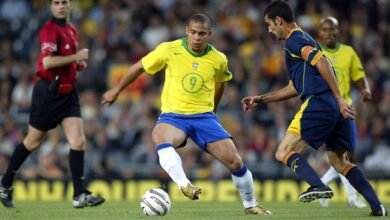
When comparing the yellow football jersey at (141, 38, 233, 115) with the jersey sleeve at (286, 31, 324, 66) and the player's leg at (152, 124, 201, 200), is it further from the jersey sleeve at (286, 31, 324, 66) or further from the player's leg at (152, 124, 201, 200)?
the jersey sleeve at (286, 31, 324, 66)

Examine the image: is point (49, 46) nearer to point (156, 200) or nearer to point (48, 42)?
point (48, 42)

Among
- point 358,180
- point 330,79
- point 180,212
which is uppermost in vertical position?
point 330,79

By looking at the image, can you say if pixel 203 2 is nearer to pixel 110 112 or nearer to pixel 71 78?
pixel 110 112

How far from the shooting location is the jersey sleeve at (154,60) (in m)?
10.5

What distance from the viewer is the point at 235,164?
10.3 meters

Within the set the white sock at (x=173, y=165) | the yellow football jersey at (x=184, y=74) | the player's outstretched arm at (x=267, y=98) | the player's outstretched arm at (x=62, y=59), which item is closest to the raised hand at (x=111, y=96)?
the yellow football jersey at (x=184, y=74)

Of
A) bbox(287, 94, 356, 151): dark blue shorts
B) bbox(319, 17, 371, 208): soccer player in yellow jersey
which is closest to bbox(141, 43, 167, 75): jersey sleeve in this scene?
bbox(287, 94, 356, 151): dark blue shorts

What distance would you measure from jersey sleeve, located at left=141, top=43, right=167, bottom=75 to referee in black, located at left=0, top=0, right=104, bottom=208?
4.29 ft

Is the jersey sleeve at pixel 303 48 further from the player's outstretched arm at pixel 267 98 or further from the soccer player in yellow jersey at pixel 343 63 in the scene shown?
the soccer player in yellow jersey at pixel 343 63

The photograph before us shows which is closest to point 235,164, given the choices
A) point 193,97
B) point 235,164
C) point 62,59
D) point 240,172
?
point 235,164

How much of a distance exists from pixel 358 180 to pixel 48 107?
3.81m

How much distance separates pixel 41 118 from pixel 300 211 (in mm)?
3175

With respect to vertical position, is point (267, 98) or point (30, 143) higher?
point (267, 98)

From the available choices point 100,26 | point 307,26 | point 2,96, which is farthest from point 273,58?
point 2,96
